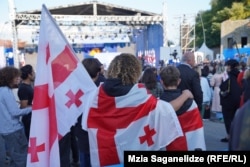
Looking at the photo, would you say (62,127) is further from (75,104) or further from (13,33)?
(13,33)

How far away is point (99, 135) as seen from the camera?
314 cm

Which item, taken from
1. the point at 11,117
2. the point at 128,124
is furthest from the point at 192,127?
the point at 11,117

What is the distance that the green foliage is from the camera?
4678cm

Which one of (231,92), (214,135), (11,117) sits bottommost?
(214,135)

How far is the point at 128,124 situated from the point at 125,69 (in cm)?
43

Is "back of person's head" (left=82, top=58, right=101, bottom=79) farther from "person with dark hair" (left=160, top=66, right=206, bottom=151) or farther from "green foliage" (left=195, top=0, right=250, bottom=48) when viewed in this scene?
"green foliage" (left=195, top=0, right=250, bottom=48)

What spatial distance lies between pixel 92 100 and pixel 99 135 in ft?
0.92

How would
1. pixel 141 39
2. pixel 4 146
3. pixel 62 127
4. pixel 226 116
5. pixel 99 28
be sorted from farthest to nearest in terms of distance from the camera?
pixel 99 28, pixel 141 39, pixel 226 116, pixel 4 146, pixel 62 127

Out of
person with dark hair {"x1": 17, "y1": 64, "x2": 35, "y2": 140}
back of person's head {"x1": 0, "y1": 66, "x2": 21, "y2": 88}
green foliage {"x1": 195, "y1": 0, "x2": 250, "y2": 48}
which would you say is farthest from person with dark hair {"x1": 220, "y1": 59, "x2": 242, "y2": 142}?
green foliage {"x1": 195, "y1": 0, "x2": 250, "y2": 48}

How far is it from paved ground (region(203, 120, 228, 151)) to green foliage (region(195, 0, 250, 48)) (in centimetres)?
3900

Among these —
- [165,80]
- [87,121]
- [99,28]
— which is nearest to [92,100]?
[87,121]

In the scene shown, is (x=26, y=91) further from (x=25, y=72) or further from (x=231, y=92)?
(x=231, y=92)

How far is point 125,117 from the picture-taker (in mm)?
3059

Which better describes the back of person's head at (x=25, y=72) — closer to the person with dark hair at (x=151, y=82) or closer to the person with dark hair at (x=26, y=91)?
the person with dark hair at (x=26, y=91)
